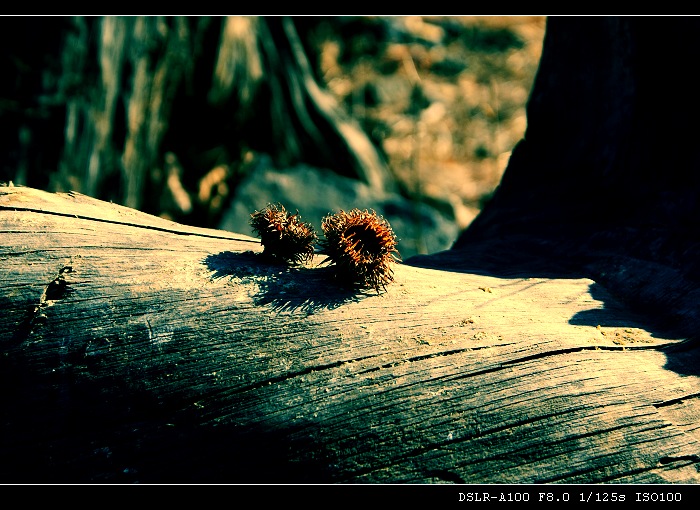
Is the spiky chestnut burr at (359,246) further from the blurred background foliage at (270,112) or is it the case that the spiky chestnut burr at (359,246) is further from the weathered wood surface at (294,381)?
the blurred background foliage at (270,112)

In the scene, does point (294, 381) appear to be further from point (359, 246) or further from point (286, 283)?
point (359, 246)

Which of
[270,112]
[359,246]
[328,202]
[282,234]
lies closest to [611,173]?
[359,246]

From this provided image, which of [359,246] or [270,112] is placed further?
[270,112]

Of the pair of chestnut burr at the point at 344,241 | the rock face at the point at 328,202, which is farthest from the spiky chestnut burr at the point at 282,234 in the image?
the rock face at the point at 328,202

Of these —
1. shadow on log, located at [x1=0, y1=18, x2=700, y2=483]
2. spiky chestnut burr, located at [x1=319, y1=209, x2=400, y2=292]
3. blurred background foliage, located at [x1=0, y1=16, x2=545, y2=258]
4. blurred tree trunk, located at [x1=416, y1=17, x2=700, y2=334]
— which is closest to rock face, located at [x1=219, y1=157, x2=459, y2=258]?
blurred background foliage, located at [x1=0, y1=16, x2=545, y2=258]

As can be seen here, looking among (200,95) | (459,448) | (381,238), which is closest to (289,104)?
(200,95)

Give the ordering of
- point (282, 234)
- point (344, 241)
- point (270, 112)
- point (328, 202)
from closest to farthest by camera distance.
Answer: point (344, 241) → point (282, 234) → point (328, 202) → point (270, 112)

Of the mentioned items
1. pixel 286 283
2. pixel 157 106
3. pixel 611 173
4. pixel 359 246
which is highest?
pixel 157 106
